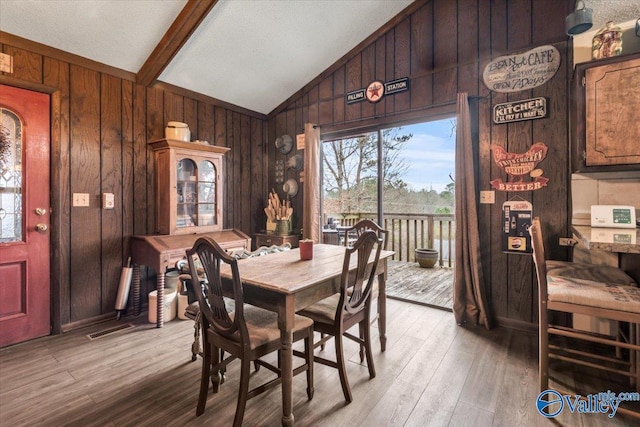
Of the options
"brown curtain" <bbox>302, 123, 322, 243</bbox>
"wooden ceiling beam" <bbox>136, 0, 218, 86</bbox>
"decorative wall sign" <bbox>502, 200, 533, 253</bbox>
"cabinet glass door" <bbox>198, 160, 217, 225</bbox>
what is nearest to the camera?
"wooden ceiling beam" <bbox>136, 0, 218, 86</bbox>

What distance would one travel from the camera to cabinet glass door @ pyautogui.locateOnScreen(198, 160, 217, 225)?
11.1 feet

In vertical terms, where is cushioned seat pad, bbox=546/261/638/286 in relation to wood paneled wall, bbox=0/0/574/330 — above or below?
below

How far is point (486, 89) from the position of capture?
2838 millimetres

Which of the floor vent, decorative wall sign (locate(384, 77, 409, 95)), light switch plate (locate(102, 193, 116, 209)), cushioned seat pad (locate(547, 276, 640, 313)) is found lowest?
the floor vent

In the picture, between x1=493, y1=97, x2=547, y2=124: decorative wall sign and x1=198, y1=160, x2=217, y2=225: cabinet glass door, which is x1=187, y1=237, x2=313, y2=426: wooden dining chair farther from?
x1=493, y1=97, x2=547, y2=124: decorative wall sign

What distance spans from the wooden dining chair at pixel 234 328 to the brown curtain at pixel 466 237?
1.79 metres

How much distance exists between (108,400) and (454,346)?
2366 millimetres

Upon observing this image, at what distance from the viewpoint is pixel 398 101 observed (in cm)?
335

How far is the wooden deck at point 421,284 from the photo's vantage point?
3.49 metres

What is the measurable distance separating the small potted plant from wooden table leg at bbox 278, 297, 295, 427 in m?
3.89

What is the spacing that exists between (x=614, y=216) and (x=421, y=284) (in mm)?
2342

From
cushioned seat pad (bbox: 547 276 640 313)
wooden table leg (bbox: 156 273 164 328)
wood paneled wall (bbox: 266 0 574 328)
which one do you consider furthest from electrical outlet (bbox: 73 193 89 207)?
cushioned seat pad (bbox: 547 276 640 313)

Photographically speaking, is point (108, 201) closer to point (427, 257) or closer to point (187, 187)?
point (187, 187)

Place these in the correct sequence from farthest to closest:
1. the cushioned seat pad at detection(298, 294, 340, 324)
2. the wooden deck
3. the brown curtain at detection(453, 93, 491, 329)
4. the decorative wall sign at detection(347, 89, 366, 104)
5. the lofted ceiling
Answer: the decorative wall sign at detection(347, 89, 366, 104), the wooden deck, the brown curtain at detection(453, 93, 491, 329), the lofted ceiling, the cushioned seat pad at detection(298, 294, 340, 324)
